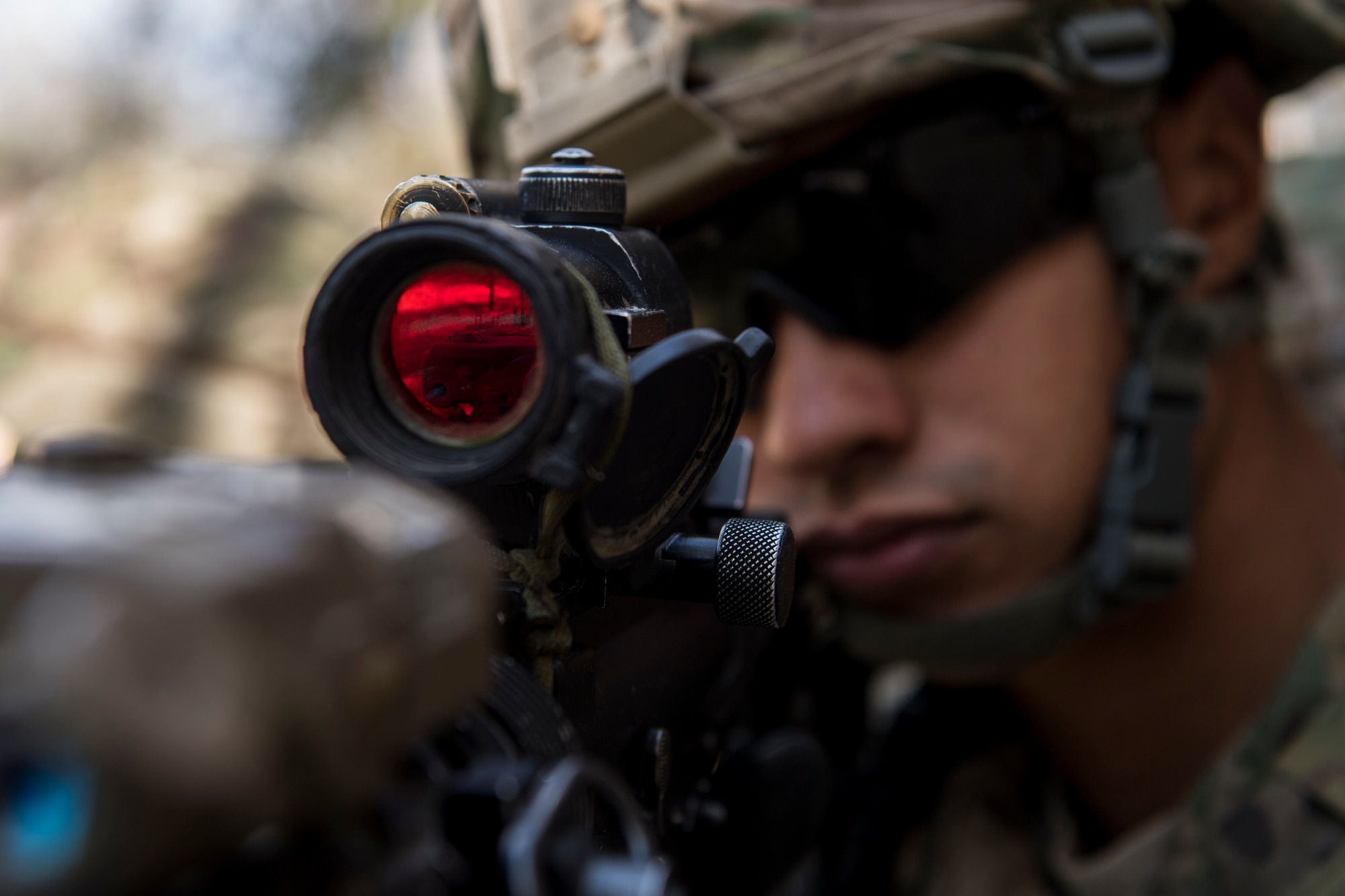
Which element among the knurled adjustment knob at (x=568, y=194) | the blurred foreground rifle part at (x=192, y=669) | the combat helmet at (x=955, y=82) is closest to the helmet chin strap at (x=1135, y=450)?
the combat helmet at (x=955, y=82)

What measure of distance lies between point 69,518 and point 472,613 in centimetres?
Result: 15

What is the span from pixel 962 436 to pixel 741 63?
22.3 inches

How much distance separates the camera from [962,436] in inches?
59.2

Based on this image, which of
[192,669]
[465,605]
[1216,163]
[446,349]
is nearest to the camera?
[192,669]

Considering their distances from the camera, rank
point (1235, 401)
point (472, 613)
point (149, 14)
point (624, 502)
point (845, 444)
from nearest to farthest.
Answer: point (472, 613) → point (624, 502) → point (845, 444) → point (1235, 401) → point (149, 14)

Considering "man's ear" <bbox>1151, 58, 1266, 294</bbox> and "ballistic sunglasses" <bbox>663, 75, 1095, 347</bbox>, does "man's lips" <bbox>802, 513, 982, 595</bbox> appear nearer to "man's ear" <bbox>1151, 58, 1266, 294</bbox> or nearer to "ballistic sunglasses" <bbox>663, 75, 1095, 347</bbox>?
"ballistic sunglasses" <bbox>663, 75, 1095, 347</bbox>

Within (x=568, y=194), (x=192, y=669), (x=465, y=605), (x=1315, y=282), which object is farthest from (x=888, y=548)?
(x=1315, y=282)

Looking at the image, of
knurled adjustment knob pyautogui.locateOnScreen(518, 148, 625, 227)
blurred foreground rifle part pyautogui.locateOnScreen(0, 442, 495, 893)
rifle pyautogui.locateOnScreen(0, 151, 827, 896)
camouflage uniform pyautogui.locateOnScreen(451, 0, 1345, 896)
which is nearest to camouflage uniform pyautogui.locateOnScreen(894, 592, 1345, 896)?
camouflage uniform pyautogui.locateOnScreen(451, 0, 1345, 896)

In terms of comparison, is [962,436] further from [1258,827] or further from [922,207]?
[1258,827]

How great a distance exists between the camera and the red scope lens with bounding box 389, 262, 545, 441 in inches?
26.7

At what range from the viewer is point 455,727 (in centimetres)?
59

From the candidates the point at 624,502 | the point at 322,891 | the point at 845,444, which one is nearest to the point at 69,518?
the point at 322,891

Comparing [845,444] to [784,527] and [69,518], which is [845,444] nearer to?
[784,527]

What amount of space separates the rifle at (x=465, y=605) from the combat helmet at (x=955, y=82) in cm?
68
